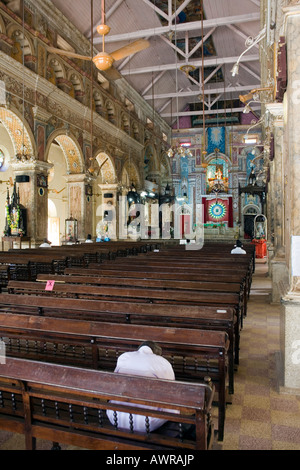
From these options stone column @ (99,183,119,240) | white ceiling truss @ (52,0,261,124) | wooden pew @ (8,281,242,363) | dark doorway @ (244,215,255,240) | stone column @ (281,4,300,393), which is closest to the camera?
stone column @ (281,4,300,393)

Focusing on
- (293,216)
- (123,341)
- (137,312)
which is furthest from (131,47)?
(123,341)

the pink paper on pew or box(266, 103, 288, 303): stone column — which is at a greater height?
box(266, 103, 288, 303): stone column

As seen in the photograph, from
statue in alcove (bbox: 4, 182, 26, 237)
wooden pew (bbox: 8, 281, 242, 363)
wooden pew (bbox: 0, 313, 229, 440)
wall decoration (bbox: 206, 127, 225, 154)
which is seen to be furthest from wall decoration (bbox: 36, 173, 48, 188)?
wall decoration (bbox: 206, 127, 225, 154)

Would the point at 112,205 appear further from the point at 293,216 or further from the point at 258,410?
the point at 258,410

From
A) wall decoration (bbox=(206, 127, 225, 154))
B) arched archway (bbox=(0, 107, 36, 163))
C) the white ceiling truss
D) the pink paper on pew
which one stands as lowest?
the pink paper on pew

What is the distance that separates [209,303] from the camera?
3887mm

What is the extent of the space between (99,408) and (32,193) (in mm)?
10713

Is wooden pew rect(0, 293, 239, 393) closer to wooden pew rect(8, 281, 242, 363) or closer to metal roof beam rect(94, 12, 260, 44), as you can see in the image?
wooden pew rect(8, 281, 242, 363)

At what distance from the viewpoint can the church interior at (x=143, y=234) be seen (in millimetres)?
1883

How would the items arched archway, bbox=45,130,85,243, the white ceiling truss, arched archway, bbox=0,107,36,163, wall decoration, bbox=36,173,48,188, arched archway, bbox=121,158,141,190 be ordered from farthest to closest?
arched archway, bbox=121,158,141,190
arched archway, bbox=45,130,85,243
the white ceiling truss
wall decoration, bbox=36,173,48,188
arched archway, bbox=0,107,36,163

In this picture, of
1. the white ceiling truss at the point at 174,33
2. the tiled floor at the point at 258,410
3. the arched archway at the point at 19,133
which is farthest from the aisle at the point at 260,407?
the white ceiling truss at the point at 174,33

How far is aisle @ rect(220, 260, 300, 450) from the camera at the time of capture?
2377mm

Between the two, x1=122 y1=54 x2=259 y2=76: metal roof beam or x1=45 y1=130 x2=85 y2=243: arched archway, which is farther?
x1=122 y1=54 x2=259 y2=76: metal roof beam
